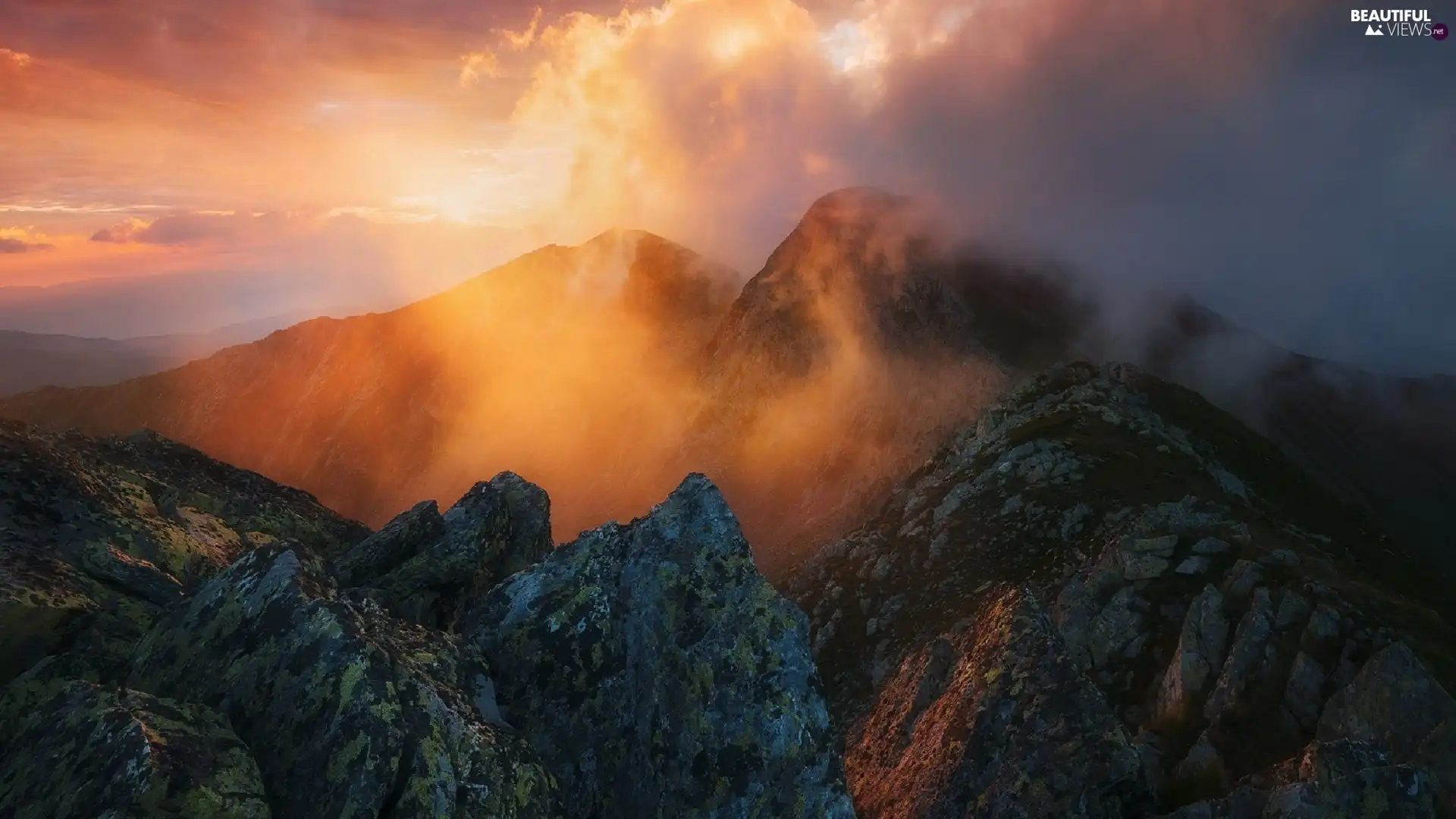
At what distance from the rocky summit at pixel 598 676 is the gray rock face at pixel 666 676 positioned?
0.06 metres

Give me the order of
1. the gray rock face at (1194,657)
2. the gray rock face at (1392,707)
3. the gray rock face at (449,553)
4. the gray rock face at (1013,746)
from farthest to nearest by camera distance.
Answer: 1. the gray rock face at (1194,657)
2. the gray rock face at (1392,707)
3. the gray rock face at (449,553)
4. the gray rock face at (1013,746)

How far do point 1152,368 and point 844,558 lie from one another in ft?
521

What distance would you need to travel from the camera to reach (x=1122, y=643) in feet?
114

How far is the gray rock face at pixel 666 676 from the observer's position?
14.7m

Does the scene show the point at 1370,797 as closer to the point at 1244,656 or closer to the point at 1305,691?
the point at 1305,691

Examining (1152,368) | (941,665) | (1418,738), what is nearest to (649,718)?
(941,665)

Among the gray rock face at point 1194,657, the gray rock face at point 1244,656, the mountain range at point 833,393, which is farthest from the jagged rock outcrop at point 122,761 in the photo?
the mountain range at point 833,393

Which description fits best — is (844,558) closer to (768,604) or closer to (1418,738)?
(1418,738)

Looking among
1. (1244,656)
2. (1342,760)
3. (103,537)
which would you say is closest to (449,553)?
(103,537)

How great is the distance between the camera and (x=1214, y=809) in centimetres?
1881

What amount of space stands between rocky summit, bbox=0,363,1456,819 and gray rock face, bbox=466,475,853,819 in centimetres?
6

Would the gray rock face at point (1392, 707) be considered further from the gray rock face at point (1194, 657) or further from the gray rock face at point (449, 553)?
the gray rock face at point (449, 553)

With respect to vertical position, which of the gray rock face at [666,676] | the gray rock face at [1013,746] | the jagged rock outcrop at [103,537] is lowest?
the gray rock face at [1013,746]

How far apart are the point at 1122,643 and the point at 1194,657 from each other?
4936mm
